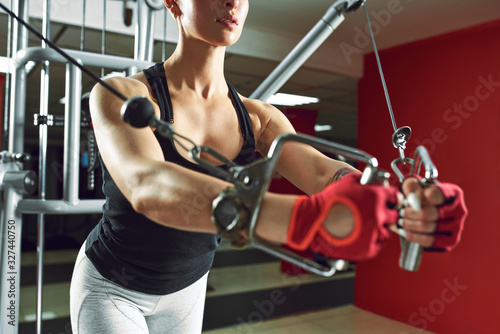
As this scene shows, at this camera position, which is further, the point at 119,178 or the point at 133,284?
the point at 133,284

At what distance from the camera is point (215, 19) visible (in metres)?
0.89

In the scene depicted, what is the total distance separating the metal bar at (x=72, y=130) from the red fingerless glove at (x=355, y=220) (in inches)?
42.0

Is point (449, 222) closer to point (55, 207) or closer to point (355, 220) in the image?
point (355, 220)

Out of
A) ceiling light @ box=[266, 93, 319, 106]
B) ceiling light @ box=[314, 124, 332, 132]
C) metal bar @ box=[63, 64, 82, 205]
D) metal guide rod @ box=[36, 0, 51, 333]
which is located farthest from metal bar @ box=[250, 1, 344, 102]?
ceiling light @ box=[314, 124, 332, 132]

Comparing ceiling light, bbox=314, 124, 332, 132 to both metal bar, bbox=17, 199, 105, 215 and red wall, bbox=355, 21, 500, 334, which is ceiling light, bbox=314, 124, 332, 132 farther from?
metal bar, bbox=17, 199, 105, 215

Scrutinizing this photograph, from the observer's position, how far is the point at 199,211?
21.9 inches

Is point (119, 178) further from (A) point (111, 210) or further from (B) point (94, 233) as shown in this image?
(B) point (94, 233)

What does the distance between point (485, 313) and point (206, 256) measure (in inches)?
122

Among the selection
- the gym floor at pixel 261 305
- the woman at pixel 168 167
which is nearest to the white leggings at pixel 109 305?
the woman at pixel 168 167

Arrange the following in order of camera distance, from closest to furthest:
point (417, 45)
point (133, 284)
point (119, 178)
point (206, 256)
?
point (119, 178)
point (133, 284)
point (206, 256)
point (417, 45)

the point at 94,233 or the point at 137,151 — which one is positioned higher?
the point at 137,151

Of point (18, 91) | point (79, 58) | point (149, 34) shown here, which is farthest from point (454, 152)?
point (18, 91)

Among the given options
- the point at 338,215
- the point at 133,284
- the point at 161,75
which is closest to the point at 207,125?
the point at 161,75

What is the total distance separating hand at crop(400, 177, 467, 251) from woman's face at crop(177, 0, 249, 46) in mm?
522
